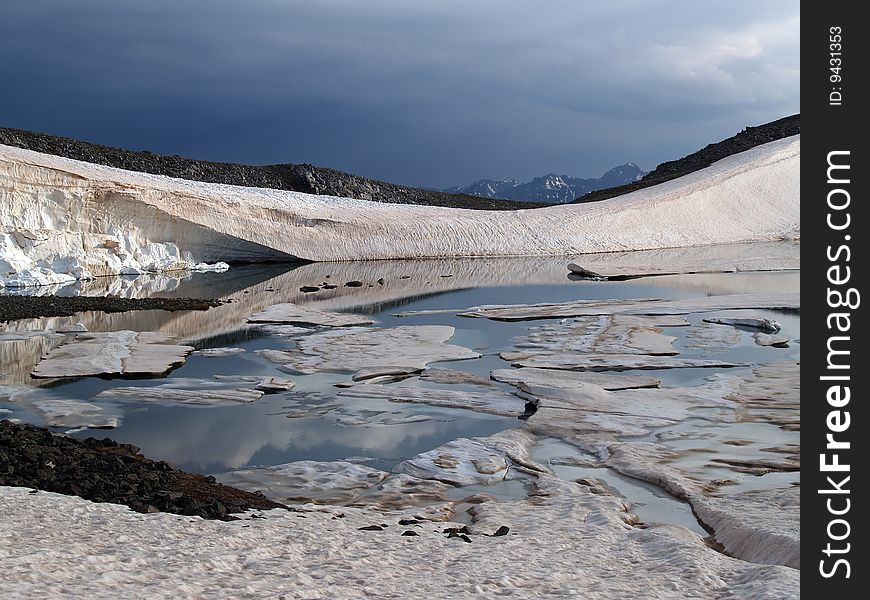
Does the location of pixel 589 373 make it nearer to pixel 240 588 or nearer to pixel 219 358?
pixel 219 358

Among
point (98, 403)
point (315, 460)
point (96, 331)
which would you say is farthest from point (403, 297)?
point (315, 460)

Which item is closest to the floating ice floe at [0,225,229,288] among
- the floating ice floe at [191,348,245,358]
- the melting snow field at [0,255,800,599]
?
the melting snow field at [0,255,800,599]

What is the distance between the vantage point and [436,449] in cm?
511

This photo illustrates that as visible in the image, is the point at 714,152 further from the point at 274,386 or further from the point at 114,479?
the point at 114,479

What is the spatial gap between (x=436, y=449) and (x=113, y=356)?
14.1 ft

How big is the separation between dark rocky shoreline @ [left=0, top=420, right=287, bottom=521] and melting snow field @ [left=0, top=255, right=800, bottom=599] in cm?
16

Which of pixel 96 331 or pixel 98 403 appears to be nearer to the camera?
pixel 98 403

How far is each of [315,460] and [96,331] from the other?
5895 mm

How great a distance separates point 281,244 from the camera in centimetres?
2236

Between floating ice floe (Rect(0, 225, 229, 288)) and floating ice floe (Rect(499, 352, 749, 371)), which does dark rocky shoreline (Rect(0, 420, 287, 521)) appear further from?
floating ice floe (Rect(0, 225, 229, 288))

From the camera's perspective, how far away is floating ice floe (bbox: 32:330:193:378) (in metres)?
7.64
